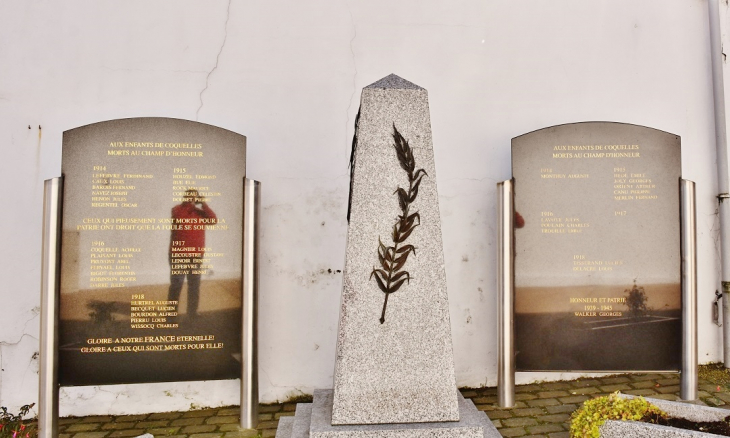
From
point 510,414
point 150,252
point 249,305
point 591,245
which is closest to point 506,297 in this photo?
point 591,245

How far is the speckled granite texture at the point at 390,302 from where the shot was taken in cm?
242

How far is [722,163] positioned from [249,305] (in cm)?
468

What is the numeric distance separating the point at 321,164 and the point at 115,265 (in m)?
1.82

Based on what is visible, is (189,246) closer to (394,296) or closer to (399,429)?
(394,296)

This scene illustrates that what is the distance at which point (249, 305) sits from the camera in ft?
10.3

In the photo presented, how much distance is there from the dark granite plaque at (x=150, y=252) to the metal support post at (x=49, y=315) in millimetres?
57

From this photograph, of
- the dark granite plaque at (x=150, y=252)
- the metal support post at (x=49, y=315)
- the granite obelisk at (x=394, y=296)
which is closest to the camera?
the granite obelisk at (x=394, y=296)

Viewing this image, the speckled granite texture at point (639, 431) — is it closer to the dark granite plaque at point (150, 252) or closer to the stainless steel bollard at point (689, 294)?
the stainless steel bollard at point (689, 294)

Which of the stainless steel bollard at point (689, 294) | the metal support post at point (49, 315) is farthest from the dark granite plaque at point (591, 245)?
the metal support post at point (49, 315)

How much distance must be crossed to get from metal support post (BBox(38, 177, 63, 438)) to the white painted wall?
69 cm

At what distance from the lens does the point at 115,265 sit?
3.08 m

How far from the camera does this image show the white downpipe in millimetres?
4164

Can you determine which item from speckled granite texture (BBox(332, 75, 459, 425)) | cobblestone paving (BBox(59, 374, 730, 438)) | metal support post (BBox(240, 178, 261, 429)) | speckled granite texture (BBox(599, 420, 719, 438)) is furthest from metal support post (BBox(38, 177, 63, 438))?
speckled granite texture (BBox(599, 420, 719, 438))

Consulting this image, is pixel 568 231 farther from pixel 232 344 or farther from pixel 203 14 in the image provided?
pixel 203 14
